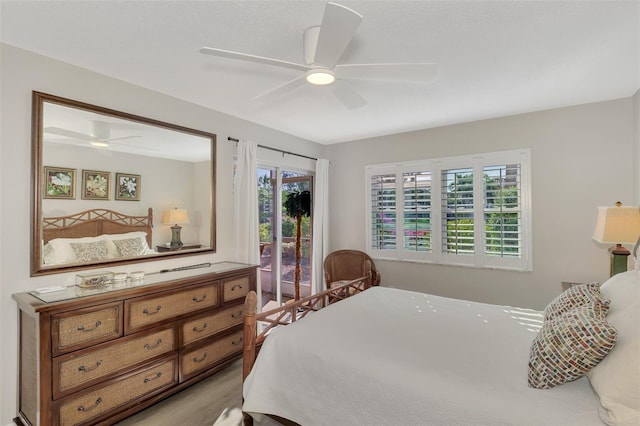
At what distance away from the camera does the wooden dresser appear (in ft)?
6.14

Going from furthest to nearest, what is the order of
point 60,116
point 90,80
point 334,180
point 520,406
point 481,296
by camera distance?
point 334,180 → point 481,296 → point 90,80 → point 60,116 → point 520,406

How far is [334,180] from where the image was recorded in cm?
489

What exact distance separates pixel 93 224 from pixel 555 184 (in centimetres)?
428

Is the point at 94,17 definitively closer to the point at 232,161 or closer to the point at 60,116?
the point at 60,116

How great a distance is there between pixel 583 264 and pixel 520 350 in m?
2.15

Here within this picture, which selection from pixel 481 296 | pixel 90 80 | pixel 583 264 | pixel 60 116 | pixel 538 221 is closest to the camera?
pixel 60 116

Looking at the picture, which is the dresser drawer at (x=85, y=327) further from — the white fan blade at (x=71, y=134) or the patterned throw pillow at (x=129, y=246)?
the white fan blade at (x=71, y=134)

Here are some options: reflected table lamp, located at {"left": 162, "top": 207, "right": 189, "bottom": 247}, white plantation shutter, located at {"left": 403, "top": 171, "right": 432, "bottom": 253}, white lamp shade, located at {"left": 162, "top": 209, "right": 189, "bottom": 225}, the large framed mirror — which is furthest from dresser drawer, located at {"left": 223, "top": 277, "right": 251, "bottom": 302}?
white plantation shutter, located at {"left": 403, "top": 171, "right": 432, "bottom": 253}

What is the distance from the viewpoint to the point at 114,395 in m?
2.13

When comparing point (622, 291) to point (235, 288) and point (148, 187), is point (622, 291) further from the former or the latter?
point (148, 187)

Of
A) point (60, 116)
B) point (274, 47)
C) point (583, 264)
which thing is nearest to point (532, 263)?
point (583, 264)

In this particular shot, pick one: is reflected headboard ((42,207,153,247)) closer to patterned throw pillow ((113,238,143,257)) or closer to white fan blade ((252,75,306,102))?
patterned throw pillow ((113,238,143,257))

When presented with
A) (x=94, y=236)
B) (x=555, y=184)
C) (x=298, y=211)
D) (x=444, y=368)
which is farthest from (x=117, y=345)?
(x=555, y=184)

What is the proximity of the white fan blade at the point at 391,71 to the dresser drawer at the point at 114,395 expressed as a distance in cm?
244
